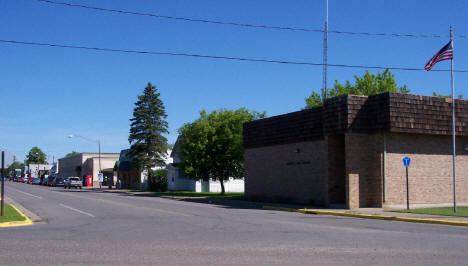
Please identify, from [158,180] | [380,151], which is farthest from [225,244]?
[158,180]

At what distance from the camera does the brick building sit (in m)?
25.4

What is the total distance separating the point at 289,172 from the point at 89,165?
229 ft

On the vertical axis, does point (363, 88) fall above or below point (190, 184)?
above

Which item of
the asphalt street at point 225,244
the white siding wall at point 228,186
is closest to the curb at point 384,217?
the asphalt street at point 225,244

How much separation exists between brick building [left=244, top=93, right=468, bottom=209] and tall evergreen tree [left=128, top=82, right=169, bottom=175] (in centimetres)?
3412

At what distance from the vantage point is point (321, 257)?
33.1 ft

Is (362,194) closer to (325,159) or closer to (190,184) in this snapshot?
(325,159)

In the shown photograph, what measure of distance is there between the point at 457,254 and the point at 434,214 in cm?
1184

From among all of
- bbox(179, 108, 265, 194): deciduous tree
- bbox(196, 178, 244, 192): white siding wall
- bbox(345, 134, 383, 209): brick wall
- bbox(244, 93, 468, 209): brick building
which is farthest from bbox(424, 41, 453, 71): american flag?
bbox(196, 178, 244, 192): white siding wall

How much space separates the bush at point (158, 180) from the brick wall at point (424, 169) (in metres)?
35.2

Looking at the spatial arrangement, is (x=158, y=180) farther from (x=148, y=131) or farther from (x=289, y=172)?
(x=289, y=172)

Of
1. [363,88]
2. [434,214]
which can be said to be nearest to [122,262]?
[434,214]

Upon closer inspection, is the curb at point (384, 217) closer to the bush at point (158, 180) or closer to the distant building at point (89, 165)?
the bush at point (158, 180)

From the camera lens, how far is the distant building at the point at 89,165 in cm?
8658
